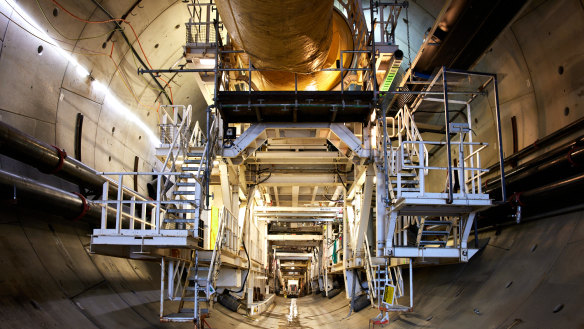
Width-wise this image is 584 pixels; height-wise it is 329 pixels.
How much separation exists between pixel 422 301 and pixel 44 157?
25.9 ft

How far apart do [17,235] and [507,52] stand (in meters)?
8.96

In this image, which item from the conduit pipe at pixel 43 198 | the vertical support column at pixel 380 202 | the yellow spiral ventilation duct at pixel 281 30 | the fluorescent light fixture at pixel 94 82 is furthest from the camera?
the vertical support column at pixel 380 202

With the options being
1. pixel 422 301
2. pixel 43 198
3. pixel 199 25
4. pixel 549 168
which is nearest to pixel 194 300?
pixel 43 198

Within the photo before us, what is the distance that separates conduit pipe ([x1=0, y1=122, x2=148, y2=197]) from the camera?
585 cm

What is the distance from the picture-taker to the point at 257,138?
32.3 feet

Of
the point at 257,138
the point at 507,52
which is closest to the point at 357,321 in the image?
the point at 257,138

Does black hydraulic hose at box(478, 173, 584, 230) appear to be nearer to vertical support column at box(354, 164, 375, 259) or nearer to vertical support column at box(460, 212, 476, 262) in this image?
vertical support column at box(460, 212, 476, 262)

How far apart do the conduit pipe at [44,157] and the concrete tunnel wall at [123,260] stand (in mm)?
372

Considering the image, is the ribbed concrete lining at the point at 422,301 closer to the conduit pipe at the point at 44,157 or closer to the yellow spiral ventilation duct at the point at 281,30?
the conduit pipe at the point at 44,157

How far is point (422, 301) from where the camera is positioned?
10.0m

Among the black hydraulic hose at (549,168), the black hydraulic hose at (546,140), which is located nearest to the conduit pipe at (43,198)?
the black hydraulic hose at (549,168)

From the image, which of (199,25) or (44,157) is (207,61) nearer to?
(199,25)

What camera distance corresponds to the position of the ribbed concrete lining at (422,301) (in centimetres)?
563

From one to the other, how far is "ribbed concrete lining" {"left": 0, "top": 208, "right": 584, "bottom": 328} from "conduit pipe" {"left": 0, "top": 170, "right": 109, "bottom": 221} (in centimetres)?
52
